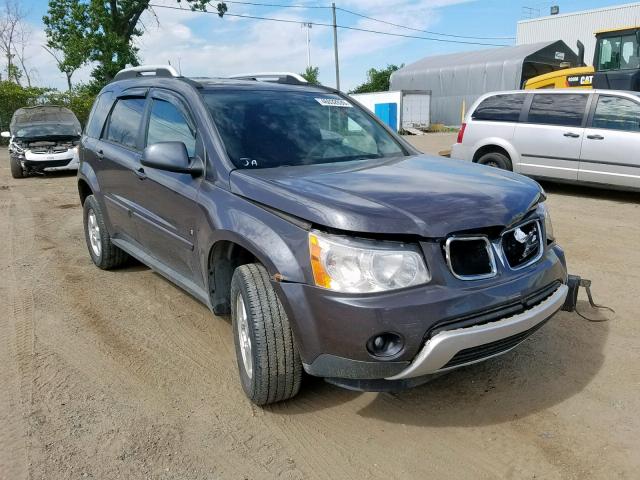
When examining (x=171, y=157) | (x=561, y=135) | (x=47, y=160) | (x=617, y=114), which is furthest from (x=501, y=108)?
(x=47, y=160)

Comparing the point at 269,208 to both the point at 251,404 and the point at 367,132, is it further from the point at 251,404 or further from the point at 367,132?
the point at 367,132

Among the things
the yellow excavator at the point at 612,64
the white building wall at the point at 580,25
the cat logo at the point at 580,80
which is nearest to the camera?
the yellow excavator at the point at 612,64

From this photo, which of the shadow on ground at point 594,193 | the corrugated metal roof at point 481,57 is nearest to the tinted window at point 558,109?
the shadow on ground at point 594,193

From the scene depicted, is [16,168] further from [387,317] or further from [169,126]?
[387,317]

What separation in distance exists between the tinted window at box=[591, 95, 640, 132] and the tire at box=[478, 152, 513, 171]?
1.47 metres

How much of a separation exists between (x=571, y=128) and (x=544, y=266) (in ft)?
22.9

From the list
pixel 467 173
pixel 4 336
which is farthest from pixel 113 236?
pixel 467 173

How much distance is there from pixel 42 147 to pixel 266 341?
12.8m

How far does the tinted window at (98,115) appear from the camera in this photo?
17.3 ft

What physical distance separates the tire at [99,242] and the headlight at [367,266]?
133 inches

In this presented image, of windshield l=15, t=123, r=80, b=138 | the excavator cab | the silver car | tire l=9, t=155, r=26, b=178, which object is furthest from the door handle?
tire l=9, t=155, r=26, b=178

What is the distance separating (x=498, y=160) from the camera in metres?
9.85

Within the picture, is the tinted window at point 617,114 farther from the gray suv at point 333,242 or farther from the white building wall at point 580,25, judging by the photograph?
the white building wall at point 580,25

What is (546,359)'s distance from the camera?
351 cm
